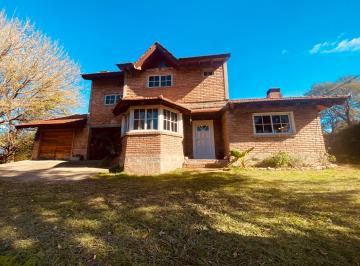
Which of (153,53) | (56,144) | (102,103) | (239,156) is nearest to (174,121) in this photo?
(239,156)

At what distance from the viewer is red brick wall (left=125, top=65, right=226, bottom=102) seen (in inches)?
477

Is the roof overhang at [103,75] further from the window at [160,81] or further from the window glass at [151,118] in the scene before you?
the window glass at [151,118]

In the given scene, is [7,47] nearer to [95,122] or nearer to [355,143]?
[95,122]

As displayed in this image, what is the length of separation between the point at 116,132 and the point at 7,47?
9141 mm

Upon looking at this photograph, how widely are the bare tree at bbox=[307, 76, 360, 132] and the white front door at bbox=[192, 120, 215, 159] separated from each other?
62.1 ft

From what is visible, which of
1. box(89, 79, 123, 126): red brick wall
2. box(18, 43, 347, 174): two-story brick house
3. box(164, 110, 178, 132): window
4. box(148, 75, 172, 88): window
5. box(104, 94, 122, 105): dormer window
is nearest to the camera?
box(18, 43, 347, 174): two-story brick house

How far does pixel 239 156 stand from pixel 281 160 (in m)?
2.10

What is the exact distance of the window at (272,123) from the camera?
34.2 feet

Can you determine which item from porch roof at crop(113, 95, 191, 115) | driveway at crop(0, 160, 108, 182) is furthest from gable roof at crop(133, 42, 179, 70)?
driveway at crop(0, 160, 108, 182)

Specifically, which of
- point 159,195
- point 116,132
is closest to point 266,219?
point 159,195

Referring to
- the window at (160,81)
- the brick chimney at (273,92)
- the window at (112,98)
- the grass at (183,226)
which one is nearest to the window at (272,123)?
the brick chimney at (273,92)

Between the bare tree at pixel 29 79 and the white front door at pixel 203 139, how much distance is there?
12368mm

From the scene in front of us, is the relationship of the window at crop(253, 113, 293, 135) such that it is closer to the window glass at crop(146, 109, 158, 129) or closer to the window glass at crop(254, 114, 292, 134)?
the window glass at crop(254, 114, 292, 134)

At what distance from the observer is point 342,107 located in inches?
893
